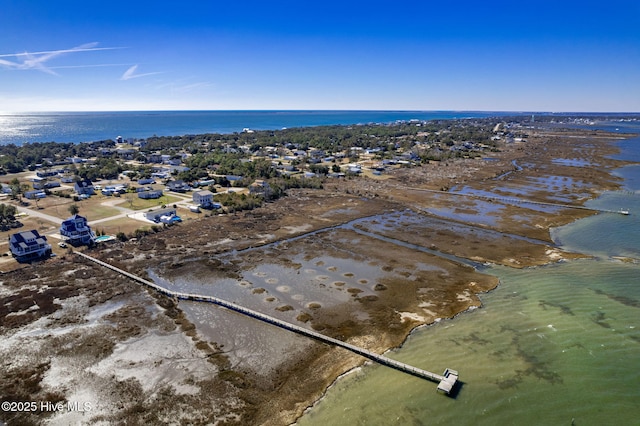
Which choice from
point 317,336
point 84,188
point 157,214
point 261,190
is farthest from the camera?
point 261,190

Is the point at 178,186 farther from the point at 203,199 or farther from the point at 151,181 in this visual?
the point at 203,199

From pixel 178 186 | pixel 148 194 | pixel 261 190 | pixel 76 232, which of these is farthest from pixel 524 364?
pixel 178 186

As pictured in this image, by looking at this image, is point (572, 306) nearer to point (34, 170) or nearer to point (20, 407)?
point (20, 407)

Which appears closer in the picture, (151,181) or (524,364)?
(524,364)

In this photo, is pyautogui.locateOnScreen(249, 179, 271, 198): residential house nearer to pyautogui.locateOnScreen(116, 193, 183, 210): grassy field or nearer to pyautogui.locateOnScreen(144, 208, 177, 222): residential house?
pyautogui.locateOnScreen(116, 193, 183, 210): grassy field

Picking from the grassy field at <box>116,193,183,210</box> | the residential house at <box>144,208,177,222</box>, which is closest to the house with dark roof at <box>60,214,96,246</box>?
the residential house at <box>144,208,177,222</box>

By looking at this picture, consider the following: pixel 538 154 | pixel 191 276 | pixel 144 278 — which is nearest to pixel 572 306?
pixel 191 276

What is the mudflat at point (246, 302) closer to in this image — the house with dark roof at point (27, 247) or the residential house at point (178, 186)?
the house with dark roof at point (27, 247)
